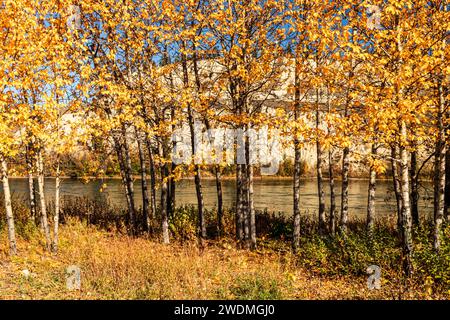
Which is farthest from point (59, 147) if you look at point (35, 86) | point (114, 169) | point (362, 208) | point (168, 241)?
point (362, 208)

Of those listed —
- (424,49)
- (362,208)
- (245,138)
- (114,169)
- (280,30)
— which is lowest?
(362,208)

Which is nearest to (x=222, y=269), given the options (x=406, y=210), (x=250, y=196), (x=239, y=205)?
(x=250, y=196)

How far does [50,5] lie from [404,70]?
8.69 meters

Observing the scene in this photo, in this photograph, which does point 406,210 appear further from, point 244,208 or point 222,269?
point 244,208

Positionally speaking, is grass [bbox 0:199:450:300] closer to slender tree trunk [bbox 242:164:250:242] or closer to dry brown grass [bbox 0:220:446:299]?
dry brown grass [bbox 0:220:446:299]

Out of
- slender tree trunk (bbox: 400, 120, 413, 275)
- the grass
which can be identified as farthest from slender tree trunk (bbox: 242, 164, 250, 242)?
slender tree trunk (bbox: 400, 120, 413, 275)

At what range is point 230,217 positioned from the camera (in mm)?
14836

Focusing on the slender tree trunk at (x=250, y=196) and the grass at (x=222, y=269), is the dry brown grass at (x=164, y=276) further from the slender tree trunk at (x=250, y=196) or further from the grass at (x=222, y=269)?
the slender tree trunk at (x=250, y=196)

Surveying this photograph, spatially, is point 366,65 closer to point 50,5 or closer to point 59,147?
point 59,147

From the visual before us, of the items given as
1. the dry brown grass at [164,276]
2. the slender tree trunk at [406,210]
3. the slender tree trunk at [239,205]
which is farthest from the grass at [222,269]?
the slender tree trunk at [239,205]

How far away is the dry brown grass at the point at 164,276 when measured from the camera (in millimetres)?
7676

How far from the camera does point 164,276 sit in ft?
28.0

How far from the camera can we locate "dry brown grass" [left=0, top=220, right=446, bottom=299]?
7.68 metres

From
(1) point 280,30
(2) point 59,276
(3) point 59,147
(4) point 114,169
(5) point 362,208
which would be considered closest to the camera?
(2) point 59,276
